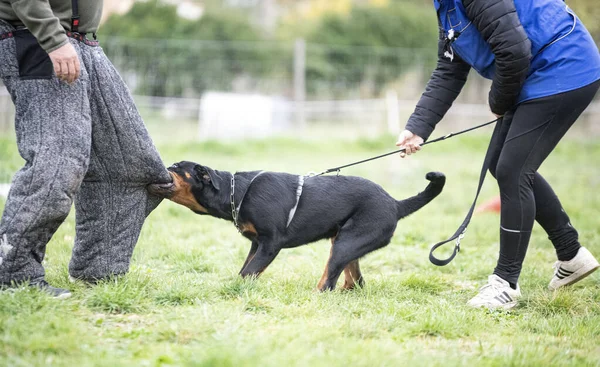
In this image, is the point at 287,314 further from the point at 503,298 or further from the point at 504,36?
the point at 504,36

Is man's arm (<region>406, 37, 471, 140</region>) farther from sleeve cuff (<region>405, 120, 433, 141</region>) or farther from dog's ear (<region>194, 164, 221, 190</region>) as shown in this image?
dog's ear (<region>194, 164, 221, 190</region>)

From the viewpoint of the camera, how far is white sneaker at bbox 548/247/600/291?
164 inches

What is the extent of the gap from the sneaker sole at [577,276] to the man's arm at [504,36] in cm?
141

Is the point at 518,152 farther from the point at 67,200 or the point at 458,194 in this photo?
the point at 458,194

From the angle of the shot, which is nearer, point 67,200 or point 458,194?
point 67,200

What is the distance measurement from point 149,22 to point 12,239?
1586 cm

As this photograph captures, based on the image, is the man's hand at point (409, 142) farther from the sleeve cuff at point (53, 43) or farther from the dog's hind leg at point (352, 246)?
the sleeve cuff at point (53, 43)

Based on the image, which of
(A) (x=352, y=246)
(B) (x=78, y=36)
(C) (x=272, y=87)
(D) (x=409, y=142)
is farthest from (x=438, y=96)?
(C) (x=272, y=87)

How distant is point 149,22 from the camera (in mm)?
17891

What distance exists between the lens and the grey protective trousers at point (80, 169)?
122 inches

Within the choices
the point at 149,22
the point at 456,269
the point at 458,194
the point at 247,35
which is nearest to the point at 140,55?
the point at 149,22

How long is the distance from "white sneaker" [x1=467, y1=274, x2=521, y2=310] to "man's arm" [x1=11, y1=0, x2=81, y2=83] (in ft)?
8.86

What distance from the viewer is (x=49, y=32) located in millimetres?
2996

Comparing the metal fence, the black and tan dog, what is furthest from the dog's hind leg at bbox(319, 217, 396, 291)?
the metal fence
